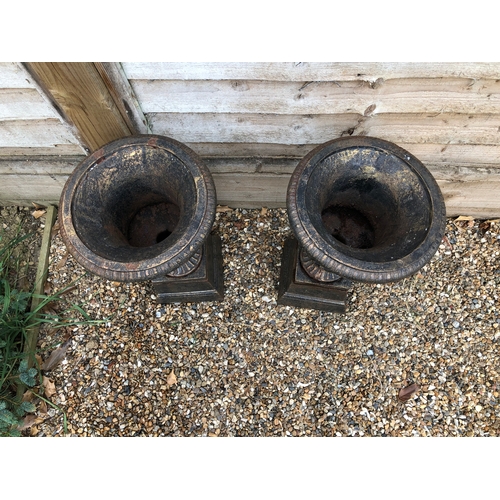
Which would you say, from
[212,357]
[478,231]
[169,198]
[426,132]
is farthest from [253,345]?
[478,231]

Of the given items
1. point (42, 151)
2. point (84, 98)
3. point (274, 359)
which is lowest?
point (274, 359)

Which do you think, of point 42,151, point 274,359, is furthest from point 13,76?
point 274,359

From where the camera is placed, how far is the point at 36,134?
2258mm

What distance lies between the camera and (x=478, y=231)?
2.88 meters

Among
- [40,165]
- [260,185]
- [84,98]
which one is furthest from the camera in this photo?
[260,185]

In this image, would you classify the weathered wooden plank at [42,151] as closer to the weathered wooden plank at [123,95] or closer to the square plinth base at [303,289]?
the weathered wooden plank at [123,95]

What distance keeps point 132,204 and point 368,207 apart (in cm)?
125

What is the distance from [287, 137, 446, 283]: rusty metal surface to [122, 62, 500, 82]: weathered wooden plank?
34 cm

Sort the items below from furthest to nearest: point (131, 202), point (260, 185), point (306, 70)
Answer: point (260, 185) < point (131, 202) < point (306, 70)

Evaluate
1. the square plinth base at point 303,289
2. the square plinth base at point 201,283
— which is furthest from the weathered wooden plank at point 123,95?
the square plinth base at point 303,289

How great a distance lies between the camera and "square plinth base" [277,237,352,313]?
229 centimetres

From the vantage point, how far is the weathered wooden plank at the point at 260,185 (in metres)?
2.46

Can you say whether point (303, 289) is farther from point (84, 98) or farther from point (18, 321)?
point (18, 321)

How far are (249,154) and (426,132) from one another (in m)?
1.03
